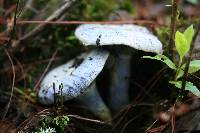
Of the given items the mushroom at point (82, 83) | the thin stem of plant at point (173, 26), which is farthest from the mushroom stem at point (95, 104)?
the thin stem of plant at point (173, 26)

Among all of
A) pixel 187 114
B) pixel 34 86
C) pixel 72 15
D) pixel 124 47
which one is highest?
pixel 72 15

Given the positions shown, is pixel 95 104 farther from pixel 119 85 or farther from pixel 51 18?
pixel 51 18

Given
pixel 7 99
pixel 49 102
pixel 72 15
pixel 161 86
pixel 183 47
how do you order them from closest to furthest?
pixel 183 47 < pixel 49 102 < pixel 7 99 < pixel 161 86 < pixel 72 15

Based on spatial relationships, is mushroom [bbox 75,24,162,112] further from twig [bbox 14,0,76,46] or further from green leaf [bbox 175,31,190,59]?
twig [bbox 14,0,76,46]

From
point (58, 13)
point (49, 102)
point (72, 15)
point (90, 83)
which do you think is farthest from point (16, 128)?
point (72, 15)

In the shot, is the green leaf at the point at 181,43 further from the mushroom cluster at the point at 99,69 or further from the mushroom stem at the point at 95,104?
the mushroom stem at the point at 95,104

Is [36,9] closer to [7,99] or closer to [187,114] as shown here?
[7,99]

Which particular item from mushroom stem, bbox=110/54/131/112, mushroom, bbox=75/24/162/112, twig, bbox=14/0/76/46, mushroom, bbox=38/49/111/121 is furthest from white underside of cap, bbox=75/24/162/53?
twig, bbox=14/0/76/46
